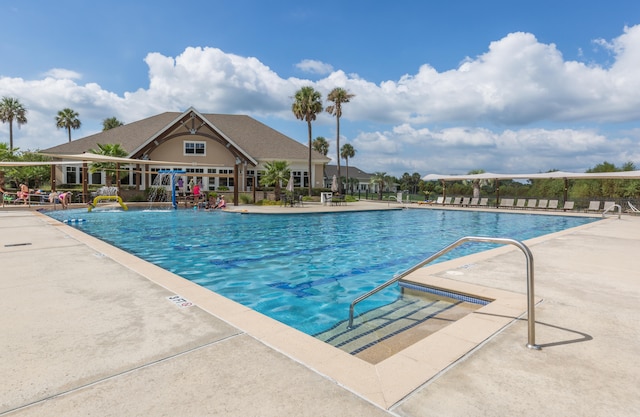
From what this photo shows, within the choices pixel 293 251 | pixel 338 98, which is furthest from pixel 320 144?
pixel 293 251

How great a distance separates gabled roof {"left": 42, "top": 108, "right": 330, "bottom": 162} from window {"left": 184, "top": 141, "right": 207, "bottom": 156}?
2426 mm

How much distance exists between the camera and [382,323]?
17.1 ft

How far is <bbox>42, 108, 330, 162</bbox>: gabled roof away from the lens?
107 ft

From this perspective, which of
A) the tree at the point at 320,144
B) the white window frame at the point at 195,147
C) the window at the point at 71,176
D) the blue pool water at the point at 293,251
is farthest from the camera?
the tree at the point at 320,144

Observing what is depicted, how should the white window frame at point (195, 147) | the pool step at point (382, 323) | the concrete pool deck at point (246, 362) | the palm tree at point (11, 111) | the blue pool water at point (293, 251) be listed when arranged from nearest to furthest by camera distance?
the concrete pool deck at point (246, 362), the pool step at point (382, 323), the blue pool water at point (293, 251), the white window frame at point (195, 147), the palm tree at point (11, 111)

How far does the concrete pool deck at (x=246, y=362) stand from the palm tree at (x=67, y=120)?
64.0m

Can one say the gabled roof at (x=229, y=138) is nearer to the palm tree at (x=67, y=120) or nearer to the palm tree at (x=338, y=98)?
the palm tree at (x=338, y=98)

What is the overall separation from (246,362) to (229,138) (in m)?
32.0

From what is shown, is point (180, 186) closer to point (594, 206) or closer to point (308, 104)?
point (308, 104)

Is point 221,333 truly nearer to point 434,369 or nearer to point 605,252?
point 434,369

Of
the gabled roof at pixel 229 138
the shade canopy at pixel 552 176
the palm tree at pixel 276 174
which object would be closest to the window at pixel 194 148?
the gabled roof at pixel 229 138

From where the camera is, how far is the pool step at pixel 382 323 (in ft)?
15.2

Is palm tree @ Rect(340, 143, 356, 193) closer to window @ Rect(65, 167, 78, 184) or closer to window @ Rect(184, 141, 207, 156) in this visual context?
window @ Rect(184, 141, 207, 156)

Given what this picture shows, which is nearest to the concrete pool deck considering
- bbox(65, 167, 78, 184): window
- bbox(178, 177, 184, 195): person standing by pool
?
bbox(178, 177, 184, 195): person standing by pool
